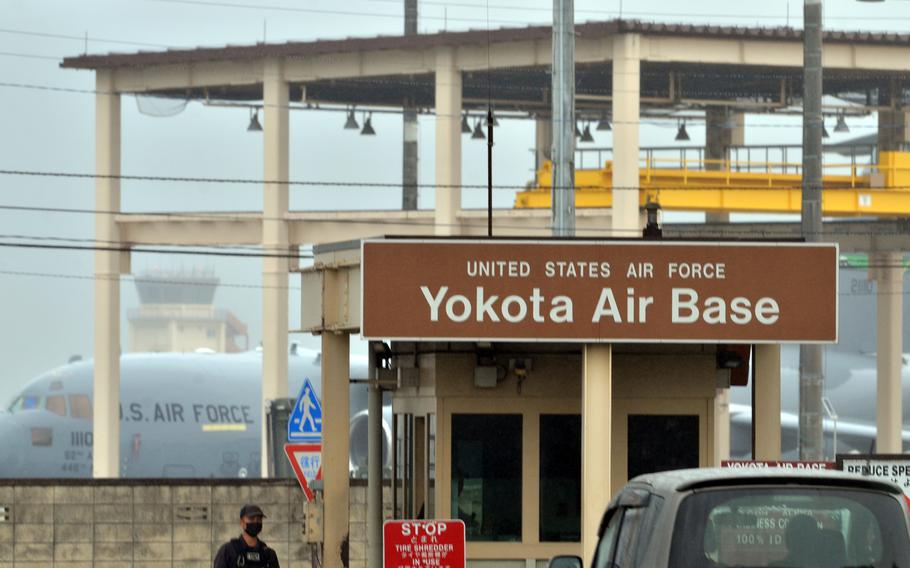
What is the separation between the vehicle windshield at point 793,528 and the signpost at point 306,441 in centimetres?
1390

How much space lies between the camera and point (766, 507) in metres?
8.69

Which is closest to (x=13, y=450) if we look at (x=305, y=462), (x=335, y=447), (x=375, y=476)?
(x=305, y=462)

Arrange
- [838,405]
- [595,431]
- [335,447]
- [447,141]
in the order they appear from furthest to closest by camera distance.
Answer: [838,405]
[447,141]
[335,447]
[595,431]

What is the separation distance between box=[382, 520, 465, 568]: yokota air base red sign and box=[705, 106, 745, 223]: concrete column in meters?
35.9

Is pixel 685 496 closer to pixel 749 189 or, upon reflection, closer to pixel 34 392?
pixel 749 189

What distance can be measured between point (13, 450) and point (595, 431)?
43771 mm

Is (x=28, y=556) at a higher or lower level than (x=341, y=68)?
lower

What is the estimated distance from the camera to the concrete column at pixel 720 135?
51125 mm

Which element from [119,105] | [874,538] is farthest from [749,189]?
[874,538]

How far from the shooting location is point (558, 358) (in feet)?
61.9

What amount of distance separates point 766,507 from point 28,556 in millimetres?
17806

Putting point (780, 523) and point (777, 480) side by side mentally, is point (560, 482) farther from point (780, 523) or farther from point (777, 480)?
point (780, 523)

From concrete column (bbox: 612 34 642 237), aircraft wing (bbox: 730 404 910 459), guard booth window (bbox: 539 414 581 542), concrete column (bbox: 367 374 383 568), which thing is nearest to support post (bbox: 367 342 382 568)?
concrete column (bbox: 367 374 383 568)

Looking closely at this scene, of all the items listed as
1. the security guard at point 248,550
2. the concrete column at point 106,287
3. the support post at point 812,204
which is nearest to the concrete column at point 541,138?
the concrete column at point 106,287
